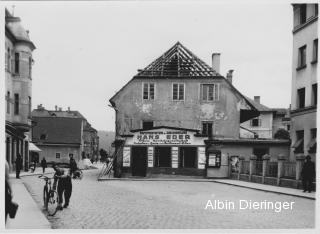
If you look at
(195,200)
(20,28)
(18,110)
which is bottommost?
(195,200)

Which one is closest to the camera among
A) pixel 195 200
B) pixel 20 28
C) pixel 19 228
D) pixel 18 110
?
pixel 19 228

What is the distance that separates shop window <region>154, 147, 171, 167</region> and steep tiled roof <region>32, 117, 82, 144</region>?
19052mm

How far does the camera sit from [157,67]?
30797 mm

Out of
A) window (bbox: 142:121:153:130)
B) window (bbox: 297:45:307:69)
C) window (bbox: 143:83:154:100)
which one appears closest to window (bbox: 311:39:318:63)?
window (bbox: 297:45:307:69)

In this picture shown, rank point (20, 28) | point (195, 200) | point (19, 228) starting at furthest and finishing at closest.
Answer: point (195, 200)
point (20, 28)
point (19, 228)

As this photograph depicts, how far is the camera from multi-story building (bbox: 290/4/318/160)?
21.2 meters

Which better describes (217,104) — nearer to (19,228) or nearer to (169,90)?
(169,90)

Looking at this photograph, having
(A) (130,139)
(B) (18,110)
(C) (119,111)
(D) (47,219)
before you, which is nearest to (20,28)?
(D) (47,219)

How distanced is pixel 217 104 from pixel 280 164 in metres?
10.1

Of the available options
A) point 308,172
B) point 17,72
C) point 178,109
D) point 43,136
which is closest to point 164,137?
point 178,109

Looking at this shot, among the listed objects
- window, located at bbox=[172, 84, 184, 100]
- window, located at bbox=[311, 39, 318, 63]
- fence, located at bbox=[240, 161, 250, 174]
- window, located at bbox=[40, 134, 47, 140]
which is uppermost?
window, located at bbox=[311, 39, 318, 63]

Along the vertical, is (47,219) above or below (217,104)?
below

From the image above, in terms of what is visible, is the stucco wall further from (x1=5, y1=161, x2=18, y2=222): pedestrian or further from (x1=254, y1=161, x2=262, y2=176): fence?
(x1=5, y1=161, x2=18, y2=222): pedestrian

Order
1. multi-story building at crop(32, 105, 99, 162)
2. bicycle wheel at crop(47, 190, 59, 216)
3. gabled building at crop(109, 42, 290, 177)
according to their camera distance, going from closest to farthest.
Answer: bicycle wheel at crop(47, 190, 59, 216)
gabled building at crop(109, 42, 290, 177)
multi-story building at crop(32, 105, 99, 162)
